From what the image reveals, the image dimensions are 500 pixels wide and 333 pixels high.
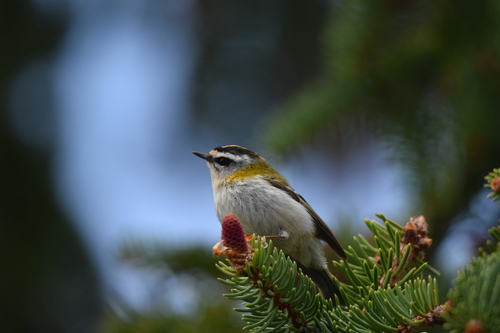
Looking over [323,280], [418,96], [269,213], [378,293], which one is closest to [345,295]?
[378,293]

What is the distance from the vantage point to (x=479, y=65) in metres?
2.55

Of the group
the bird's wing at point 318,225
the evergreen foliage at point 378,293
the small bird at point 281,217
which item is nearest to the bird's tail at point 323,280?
the small bird at point 281,217

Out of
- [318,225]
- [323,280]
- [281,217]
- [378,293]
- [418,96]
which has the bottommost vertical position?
[378,293]

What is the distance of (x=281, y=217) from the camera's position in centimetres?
301

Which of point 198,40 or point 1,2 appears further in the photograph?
point 198,40

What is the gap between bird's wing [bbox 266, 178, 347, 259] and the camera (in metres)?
2.79

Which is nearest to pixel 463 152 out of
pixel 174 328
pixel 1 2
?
pixel 174 328

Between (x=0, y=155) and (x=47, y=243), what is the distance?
0.91m

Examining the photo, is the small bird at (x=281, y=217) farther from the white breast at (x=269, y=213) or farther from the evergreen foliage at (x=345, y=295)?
the evergreen foliage at (x=345, y=295)

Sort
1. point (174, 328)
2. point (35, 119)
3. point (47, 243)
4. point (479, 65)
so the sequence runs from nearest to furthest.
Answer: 1. point (174, 328)
2. point (479, 65)
3. point (47, 243)
4. point (35, 119)

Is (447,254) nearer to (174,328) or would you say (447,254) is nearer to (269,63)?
(174,328)

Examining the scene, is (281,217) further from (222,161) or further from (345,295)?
(345,295)

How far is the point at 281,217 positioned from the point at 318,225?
0.23 metres

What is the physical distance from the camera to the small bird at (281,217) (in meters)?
2.90
